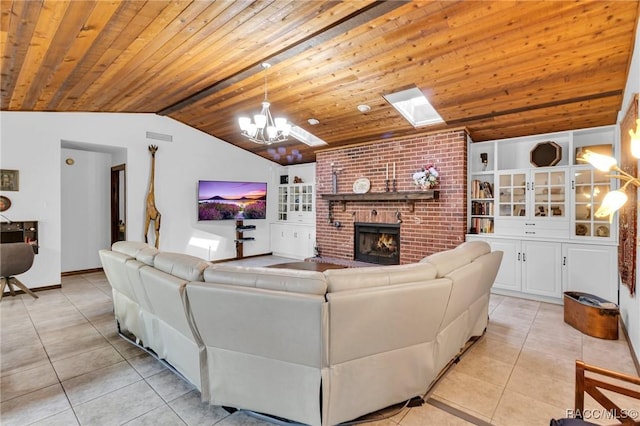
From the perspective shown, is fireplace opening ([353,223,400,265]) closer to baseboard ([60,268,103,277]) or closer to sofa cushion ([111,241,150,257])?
sofa cushion ([111,241,150,257])

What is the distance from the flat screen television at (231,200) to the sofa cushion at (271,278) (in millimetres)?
4875

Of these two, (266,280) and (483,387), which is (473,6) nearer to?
(266,280)

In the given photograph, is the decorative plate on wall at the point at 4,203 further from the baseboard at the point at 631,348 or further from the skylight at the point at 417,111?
the baseboard at the point at 631,348

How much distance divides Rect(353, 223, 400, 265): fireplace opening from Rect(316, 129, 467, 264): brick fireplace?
9 cm

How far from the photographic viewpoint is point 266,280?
181 centimetres

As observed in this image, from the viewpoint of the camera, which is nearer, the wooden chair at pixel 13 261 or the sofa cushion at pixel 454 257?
the sofa cushion at pixel 454 257

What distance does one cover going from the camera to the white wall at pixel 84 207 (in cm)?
566

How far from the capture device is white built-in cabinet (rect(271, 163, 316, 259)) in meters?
7.14

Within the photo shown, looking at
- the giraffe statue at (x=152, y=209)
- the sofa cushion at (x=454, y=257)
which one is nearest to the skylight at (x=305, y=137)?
the giraffe statue at (x=152, y=209)

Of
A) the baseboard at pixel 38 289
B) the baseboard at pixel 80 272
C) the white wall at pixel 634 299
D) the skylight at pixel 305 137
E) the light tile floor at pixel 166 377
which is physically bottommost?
the light tile floor at pixel 166 377

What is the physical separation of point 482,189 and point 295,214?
419 cm

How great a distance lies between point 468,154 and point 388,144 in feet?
4.38

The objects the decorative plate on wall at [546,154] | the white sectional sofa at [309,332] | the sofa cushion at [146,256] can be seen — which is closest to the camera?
the white sectional sofa at [309,332]

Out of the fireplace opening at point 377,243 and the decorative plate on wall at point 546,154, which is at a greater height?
the decorative plate on wall at point 546,154
